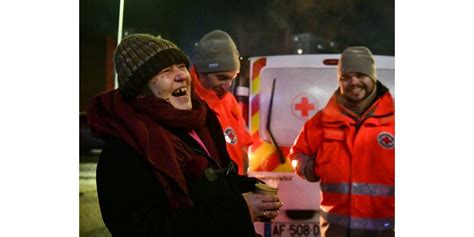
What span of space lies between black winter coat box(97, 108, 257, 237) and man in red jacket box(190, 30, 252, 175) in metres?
0.17

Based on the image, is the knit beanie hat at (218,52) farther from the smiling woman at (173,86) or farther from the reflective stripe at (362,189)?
the reflective stripe at (362,189)

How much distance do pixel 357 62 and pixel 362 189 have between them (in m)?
0.51

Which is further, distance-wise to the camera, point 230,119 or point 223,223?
point 230,119

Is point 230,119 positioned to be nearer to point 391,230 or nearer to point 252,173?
point 252,173

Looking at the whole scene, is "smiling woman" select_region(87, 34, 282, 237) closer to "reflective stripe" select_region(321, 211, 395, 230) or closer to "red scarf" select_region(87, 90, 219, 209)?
"red scarf" select_region(87, 90, 219, 209)

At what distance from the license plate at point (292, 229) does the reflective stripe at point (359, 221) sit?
65mm

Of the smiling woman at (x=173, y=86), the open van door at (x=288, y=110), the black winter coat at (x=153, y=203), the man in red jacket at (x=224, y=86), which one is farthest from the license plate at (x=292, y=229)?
the smiling woman at (x=173, y=86)

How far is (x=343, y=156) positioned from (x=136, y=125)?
2.77 ft

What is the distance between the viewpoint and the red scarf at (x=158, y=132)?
7.35 feet

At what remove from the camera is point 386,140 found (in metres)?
2.49

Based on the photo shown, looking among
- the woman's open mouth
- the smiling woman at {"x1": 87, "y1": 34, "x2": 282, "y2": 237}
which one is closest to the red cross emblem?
the smiling woman at {"x1": 87, "y1": 34, "x2": 282, "y2": 237}

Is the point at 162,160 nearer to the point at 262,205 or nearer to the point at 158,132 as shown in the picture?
the point at 158,132
